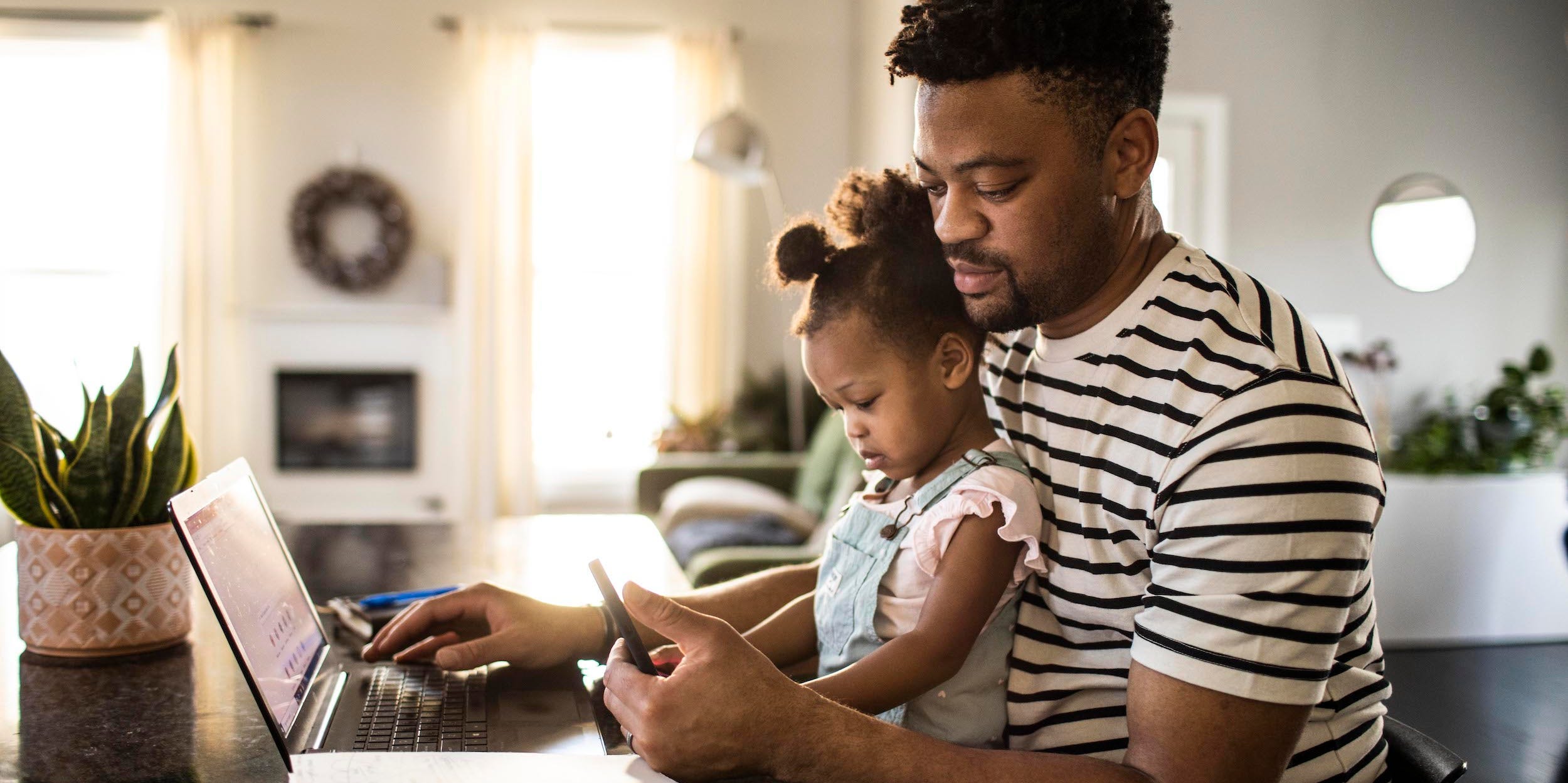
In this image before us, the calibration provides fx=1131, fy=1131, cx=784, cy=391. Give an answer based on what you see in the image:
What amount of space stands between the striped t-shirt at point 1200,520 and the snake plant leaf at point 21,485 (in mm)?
1066

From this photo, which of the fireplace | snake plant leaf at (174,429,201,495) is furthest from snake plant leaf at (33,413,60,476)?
the fireplace

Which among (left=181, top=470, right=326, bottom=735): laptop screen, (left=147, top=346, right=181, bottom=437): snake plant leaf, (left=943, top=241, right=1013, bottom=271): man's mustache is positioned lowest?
(left=181, top=470, right=326, bottom=735): laptop screen

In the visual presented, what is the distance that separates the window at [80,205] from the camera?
5.78 meters

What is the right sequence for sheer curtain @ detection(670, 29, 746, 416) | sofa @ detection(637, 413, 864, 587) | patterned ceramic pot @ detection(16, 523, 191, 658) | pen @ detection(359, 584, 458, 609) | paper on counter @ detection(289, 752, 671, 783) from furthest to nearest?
sheer curtain @ detection(670, 29, 746, 416), sofa @ detection(637, 413, 864, 587), pen @ detection(359, 584, 458, 609), patterned ceramic pot @ detection(16, 523, 191, 658), paper on counter @ detection(289, 752, 671, 783)

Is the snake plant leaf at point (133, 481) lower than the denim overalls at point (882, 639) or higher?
higher

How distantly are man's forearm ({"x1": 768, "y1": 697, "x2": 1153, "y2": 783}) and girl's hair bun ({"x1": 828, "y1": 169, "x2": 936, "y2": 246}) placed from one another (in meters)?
0.56

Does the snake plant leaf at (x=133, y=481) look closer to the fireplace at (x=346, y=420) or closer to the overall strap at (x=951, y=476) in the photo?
the overall strap at (x=951, y=476)

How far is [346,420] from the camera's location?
5.93 metres

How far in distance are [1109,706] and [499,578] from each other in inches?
36.4

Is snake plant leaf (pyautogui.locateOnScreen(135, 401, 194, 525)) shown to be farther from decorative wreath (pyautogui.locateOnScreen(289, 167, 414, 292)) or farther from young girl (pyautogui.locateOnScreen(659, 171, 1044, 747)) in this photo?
decorative wreath (pyautogui.locateOnScreen(289, 167, 414, 292))

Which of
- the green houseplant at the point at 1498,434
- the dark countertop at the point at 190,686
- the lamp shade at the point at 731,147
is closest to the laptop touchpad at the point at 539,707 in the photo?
the dark countertop at the point at 190,686

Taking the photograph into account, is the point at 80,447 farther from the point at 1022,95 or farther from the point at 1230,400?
the point at 1230,400

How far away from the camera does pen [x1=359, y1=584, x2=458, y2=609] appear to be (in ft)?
4.51

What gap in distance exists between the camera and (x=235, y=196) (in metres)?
5.88
